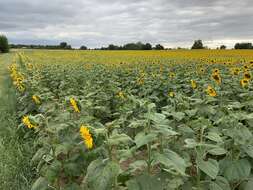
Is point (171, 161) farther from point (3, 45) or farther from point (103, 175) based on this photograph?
point (3, 45)

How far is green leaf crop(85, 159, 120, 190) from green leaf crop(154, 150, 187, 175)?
0.81 ft

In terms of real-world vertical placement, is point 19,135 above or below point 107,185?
below

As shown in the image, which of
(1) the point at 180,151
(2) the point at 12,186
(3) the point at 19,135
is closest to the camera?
(1) the point at 180,151

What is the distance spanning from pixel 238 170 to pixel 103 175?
964 millimetres

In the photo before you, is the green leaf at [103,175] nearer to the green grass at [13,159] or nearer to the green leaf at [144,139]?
the green leaf at [144,139]

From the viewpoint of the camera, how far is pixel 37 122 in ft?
11.5

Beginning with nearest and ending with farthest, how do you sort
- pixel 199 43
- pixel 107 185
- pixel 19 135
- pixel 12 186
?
pixel 107 185 → pixel 12 186 → pixel 19 135 → pixel 199 43

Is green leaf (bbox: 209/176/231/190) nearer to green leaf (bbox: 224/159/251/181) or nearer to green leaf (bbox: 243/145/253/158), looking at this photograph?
green leaf (bbox: 224/159/251/181)

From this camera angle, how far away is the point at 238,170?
3.10 m

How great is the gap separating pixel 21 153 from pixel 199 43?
31814 millimetres

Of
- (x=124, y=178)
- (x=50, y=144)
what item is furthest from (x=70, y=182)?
(x=124, y=178)

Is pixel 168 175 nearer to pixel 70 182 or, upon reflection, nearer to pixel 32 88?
pixel 70 182

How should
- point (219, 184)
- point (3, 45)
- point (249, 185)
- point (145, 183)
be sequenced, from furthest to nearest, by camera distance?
point (3, 45) < point (249, 185) < point (219, 184) < point (145, 183)

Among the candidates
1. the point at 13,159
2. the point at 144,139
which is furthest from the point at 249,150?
the point at 13,159
